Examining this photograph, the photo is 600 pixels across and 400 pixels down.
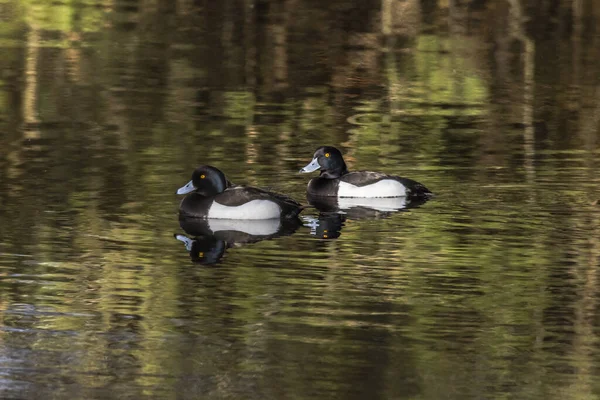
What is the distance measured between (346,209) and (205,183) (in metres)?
1.71

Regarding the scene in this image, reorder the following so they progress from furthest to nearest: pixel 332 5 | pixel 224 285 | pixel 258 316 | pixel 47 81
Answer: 1. pixel 332 5
2. pixel 47 81
3. pixel 224 285
4. pixel 258 316

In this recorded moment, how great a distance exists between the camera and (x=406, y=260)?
14633mm

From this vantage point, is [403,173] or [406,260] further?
[403,173]

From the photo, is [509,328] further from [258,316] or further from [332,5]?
[332,5]

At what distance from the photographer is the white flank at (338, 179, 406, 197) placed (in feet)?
58.0

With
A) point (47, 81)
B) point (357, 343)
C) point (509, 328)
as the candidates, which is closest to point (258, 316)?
point (357, 343)

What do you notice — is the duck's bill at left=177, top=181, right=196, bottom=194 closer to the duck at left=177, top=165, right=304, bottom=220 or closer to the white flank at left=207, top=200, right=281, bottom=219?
Answer: the duck at left=177, top=165, right=304, bottom=220

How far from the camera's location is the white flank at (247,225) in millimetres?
16348

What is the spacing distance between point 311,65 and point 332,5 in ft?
36.0

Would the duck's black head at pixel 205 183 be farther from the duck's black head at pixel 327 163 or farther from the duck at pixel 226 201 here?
the duck's black head at pixel 327 163

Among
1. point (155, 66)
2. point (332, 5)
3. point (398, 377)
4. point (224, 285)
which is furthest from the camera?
point (332, 5)

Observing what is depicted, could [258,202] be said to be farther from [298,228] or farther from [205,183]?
[205,183]

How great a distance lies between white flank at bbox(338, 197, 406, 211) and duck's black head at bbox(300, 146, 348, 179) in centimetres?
48

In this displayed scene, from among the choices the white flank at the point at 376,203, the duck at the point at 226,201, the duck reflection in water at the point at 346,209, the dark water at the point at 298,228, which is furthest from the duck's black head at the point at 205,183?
the white flank at the point at 376,203
